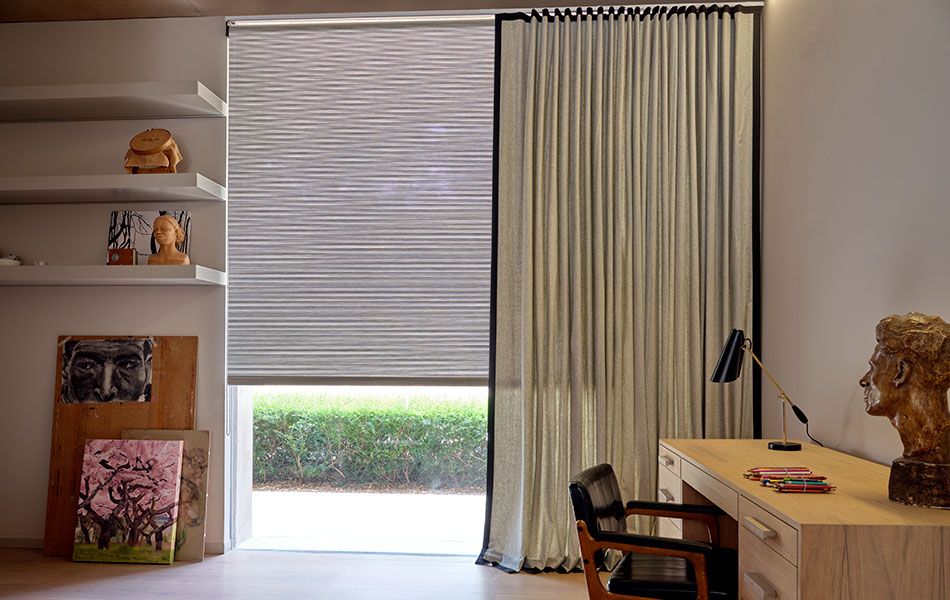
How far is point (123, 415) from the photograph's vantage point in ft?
12.7

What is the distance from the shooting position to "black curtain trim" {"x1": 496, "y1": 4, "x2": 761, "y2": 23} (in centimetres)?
364

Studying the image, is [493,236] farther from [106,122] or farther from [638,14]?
[106,122]

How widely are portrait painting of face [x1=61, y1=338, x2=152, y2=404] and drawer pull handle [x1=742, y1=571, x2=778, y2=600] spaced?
3127mm

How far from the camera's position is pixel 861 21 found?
8.21 feet

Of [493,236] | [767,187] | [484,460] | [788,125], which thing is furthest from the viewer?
[484,460]

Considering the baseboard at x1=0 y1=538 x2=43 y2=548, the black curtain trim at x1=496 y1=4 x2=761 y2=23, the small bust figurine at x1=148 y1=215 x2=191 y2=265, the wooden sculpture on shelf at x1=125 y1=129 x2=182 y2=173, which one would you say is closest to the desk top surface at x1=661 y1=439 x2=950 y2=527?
the black curtain trim at x1=496 y1=4 x2=761 y2=23

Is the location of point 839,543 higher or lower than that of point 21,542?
higher

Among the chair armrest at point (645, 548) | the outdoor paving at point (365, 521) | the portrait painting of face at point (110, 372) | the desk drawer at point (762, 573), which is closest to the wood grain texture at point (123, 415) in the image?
the portrait painting of face at point (110, 372)

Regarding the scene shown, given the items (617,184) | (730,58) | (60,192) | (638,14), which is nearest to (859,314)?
(617,184)

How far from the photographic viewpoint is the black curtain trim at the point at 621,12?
3.64m

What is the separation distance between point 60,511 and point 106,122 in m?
2.04

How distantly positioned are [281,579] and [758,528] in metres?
2.43

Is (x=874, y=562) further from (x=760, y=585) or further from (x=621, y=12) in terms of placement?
(x=621, y=12)

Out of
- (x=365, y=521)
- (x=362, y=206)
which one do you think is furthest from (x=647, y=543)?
(x=365, y=521)
